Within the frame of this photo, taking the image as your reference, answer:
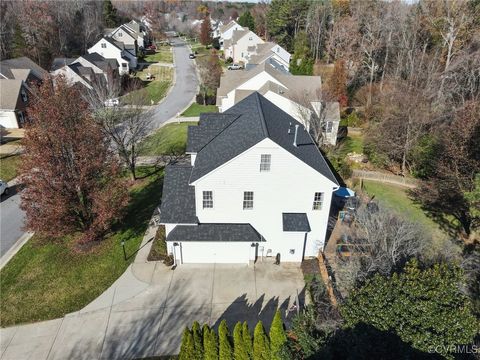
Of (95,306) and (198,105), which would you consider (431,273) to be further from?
(198,105)

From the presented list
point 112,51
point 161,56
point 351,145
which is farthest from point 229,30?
point 351,145

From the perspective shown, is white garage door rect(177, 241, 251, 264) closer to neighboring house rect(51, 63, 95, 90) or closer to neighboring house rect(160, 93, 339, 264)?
neighboring house rect(160, 93, 339, 264)

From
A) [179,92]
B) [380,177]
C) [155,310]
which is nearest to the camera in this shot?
[155,310]

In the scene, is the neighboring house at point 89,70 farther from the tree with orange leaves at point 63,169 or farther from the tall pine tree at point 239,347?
the tall pine tree at point 239,347

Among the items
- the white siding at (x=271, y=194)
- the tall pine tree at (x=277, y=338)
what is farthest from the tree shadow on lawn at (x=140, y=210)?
the tall pine tree at (x=277, y=338)

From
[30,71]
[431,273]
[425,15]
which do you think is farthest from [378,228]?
[30,71]

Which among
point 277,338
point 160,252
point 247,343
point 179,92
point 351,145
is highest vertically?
point 179,92

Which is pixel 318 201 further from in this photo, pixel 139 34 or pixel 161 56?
pixel 139 34
